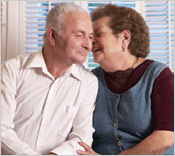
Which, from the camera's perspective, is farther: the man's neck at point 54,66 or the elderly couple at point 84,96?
the man's neck at point 54,66

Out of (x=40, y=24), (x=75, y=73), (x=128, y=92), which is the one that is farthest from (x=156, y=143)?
(x=40, y=24)

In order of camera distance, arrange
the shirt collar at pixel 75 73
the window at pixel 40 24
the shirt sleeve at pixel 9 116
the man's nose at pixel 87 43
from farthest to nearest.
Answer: the window at pixel 40 24 < the shirt collar at pixel 75 73 < the man's nose at pixel 87 43 < the shirt sleeve at pixel 9 116

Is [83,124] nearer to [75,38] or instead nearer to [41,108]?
[41,108]

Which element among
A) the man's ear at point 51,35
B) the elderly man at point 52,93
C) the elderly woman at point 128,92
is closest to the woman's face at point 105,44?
the elderly woman at point 128,92

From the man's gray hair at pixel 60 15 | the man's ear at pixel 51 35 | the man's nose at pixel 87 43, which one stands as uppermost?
the man's gray hair at pixel 60 15

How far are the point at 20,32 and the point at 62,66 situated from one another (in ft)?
2.08

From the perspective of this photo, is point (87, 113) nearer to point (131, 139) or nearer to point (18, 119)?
point (131, 139)

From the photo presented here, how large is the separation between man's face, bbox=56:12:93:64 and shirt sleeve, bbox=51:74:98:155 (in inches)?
9.1

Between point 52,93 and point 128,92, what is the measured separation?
512 millimetres

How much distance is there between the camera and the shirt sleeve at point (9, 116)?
1412 millimetres

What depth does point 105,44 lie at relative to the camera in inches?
64.9

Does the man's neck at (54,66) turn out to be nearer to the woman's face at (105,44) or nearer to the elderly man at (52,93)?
the elderly man at (52,93)

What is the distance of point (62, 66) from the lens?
1613 mm

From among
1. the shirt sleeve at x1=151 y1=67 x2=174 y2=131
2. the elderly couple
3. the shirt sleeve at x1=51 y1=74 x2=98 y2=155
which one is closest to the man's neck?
the elderly couple
